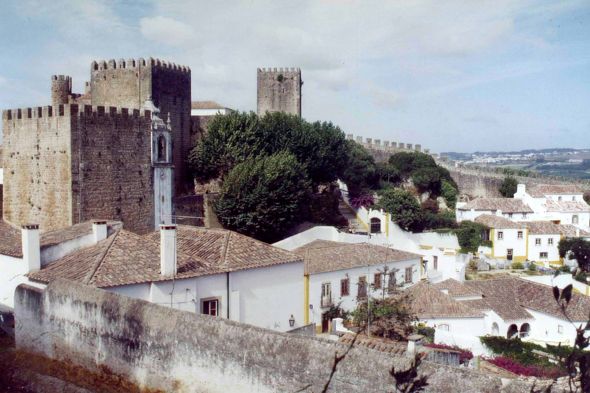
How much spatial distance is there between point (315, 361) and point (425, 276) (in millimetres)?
20130

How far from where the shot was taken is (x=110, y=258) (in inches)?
473

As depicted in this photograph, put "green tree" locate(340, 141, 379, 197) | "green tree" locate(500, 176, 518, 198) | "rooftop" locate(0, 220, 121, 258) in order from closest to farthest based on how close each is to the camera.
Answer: "rooftop" locate(0, 220, 121, 258) < "green tree" locate(340, 141, 379, 197) < "green tree" locate(500, 176, 518, 198)

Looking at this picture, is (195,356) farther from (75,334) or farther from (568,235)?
(568,235)

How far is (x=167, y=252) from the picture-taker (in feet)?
38.8

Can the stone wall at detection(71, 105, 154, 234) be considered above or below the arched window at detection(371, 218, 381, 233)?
above

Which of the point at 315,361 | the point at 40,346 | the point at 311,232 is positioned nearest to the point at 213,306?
the point at 40,346

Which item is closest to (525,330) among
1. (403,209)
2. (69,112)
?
(403,209)

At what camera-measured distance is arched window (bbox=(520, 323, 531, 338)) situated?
2234 cm

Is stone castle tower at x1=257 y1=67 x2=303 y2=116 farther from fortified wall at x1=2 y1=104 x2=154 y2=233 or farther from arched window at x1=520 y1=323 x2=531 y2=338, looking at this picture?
arched window at x1=520 y1=323 x2=531 y2=338

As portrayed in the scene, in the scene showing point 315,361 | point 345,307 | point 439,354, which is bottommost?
point 345,307

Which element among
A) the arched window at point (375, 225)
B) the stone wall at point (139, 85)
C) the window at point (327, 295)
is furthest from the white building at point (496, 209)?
the window at point (327, 295)

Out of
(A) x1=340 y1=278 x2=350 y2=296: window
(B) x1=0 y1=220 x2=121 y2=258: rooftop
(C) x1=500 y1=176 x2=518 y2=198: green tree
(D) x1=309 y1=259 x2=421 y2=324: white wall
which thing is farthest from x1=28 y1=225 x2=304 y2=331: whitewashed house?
(C) x1=500 y1=176 x2=518 y2=198: green tree

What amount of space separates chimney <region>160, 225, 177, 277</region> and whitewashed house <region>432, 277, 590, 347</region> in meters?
12.5

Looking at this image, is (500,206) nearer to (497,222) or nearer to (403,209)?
(497,222)
